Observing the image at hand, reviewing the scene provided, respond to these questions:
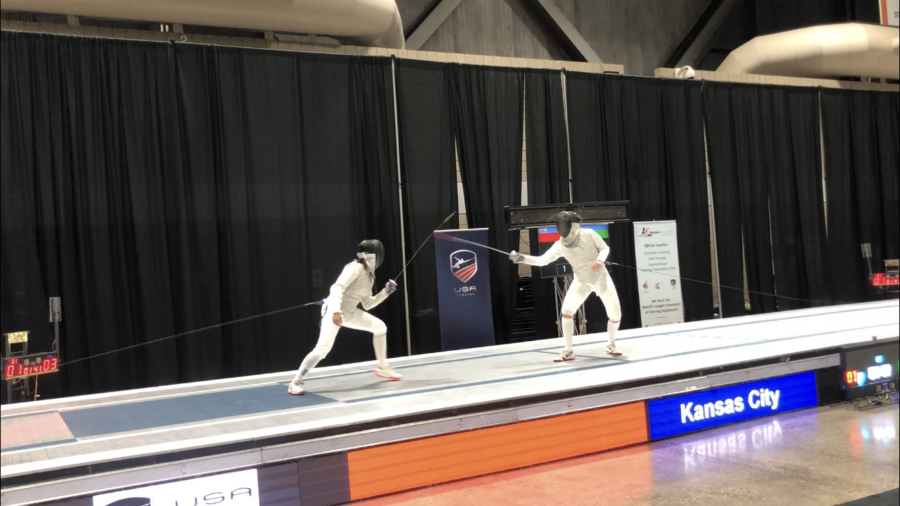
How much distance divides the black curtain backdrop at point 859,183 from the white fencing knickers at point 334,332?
2.66m

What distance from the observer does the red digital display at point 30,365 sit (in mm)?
4414

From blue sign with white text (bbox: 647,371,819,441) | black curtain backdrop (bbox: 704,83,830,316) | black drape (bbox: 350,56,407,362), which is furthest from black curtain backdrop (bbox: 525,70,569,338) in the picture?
blue sign with white text (bbox: 647,371,819,441)

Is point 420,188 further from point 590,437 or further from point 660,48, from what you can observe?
point 660,48

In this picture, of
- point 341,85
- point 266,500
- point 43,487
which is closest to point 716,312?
point 341,85

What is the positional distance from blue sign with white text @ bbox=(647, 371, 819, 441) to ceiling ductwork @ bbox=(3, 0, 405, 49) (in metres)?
4.51

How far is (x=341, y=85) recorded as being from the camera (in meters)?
6.87

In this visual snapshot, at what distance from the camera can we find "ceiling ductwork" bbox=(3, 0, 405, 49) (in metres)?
5.57

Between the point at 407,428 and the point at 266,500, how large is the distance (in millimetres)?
715

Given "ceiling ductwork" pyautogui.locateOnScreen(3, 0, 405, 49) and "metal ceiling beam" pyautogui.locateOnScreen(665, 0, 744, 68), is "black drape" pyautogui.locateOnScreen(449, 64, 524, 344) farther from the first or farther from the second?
"metal ceiling beam" pyautogui.locateOnScreen(665, 0, 744, 68)

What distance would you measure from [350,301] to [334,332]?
23 cm

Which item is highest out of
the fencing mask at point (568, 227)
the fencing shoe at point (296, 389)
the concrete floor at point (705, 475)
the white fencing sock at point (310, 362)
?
the fencing mask at point (568, 227)

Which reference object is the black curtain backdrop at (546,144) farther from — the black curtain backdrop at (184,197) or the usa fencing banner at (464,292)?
the black curtain backdrop at (184,197)

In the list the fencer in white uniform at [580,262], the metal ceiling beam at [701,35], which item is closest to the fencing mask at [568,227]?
the fencer in white uniform at [580,262]

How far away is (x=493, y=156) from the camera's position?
7.70 metres
